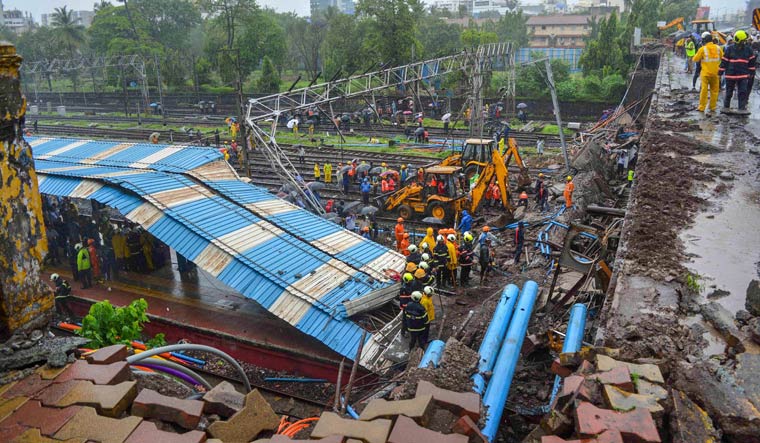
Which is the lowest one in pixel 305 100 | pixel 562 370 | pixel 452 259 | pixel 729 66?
pixel 452 259

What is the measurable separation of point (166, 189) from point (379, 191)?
9.34 metres

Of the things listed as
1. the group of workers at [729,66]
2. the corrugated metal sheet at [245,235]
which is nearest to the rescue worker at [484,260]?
the corrugated metal sheet at [245,235]

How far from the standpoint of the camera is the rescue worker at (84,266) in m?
15.0

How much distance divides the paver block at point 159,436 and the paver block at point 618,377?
2.90 meters

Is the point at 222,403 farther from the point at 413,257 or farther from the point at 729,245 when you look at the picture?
the point at 413,257

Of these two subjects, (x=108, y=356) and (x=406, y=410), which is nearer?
(x=406, y=410)

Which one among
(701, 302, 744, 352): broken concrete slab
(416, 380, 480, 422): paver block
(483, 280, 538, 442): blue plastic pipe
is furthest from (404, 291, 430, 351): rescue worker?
(416, 380, 480, 422): paver block

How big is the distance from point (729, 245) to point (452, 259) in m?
7.51

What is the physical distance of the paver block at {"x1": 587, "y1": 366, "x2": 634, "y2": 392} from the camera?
13.8ft

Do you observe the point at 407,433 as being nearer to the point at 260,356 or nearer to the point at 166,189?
the point at 260,356

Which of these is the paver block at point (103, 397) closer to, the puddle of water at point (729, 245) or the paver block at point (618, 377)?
the paver block at point (618, 377)

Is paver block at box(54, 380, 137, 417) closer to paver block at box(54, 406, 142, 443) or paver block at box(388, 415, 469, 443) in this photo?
paver block at box(54, 406, 142, 443)

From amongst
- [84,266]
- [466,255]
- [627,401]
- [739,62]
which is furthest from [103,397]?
[739,62]

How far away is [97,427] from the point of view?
12.3 ft
